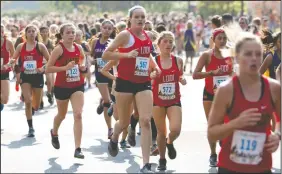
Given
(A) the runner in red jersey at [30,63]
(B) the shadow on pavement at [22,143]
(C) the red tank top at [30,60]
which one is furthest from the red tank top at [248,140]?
(C) the red tank top at [30,60]

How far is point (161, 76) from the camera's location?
9055 mm

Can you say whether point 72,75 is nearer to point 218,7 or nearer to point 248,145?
point 248,145

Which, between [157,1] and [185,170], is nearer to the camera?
[185,170]

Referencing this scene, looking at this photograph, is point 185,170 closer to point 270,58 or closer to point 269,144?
point 270,58

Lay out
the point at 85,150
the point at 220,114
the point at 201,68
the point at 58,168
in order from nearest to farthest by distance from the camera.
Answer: the point at 220,114 < the point at 201,68 < the point at 58,168 < the point at 85,150

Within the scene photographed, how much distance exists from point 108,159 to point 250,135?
5097 millimetres

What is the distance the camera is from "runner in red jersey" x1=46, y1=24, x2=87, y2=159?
31.6ft

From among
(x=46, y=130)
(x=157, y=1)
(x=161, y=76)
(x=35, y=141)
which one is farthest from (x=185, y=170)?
(x=157, y=1)

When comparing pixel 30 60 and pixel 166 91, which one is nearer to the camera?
pixel 166 91

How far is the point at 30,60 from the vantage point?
12.1m

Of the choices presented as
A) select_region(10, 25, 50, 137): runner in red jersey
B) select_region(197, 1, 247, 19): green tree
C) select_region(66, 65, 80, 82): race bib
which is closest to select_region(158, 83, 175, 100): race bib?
select_region(66, 65, 80, 82): race bib

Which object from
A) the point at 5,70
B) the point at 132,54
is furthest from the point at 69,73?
the point at 5,70

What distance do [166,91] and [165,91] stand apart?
0.04ft

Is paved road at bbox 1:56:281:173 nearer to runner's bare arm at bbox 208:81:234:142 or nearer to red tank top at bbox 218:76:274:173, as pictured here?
red tank top at bbox 218:76:274:173
